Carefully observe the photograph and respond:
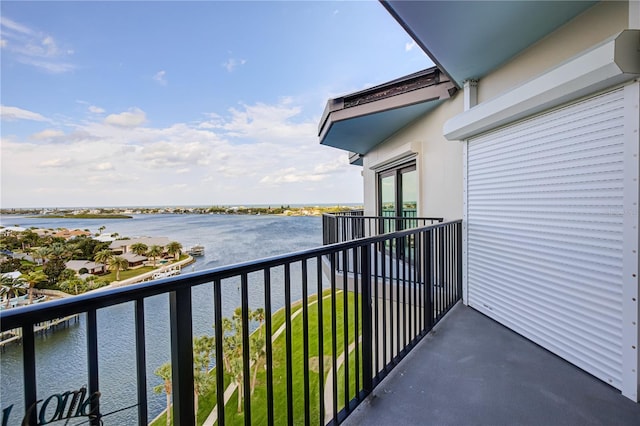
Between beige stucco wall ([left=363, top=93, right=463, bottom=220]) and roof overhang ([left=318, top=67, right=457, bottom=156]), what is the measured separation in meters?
0.18

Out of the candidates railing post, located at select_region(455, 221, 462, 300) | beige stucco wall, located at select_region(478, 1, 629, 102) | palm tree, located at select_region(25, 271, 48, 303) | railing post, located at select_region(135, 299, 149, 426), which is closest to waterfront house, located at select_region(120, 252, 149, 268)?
palm tree, located at select_region(25, 271, 48, 303)

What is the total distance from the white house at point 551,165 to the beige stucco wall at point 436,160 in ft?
0.86

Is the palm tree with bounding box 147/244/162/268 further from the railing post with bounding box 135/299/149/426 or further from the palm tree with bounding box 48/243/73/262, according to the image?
the railing post with bounding box 135/299/149/426

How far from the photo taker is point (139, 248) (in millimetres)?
5062

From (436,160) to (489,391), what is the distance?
3.32 meters

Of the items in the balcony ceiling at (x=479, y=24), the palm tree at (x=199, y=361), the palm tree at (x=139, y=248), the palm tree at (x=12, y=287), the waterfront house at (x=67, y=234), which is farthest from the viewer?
the palm tree at (x=139, y=248)

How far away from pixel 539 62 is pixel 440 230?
68.3 inches

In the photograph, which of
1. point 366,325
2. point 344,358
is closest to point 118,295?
point 344,358

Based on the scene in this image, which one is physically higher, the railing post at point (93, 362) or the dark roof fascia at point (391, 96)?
the dark roof fascia at point (391, 96)

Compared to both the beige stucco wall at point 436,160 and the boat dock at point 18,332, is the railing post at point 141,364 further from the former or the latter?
the beige stucco wall at point 436,160

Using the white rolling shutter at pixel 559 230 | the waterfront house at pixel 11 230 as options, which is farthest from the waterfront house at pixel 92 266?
the white rolling shutter at pixel 559 230

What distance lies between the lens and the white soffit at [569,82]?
1.67 meters

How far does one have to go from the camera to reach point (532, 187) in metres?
2.51

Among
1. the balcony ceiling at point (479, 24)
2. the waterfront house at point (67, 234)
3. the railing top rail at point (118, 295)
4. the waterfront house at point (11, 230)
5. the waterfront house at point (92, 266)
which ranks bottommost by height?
the waterfront house at point (92, 266)
